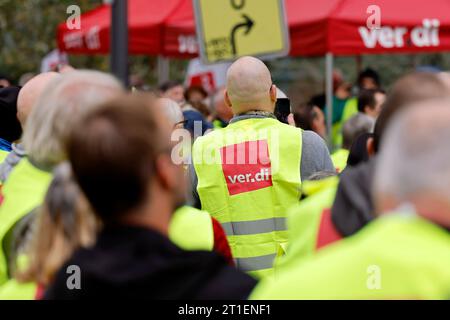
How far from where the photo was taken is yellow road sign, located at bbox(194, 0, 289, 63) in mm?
7238

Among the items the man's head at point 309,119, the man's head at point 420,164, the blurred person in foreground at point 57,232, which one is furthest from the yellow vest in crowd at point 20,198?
the man's head at point 309,119

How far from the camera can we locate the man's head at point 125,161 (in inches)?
88.7

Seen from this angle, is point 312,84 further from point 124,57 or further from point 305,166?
point 305,166

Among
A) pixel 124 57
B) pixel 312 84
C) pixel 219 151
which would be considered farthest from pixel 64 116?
pixel 312 84

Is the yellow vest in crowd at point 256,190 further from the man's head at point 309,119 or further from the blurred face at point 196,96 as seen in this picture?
the blurred face at point 196,96

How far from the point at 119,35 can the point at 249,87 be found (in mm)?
4454

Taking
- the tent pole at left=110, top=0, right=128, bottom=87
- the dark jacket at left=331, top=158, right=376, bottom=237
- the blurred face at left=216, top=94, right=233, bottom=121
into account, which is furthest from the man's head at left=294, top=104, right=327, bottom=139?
the dark jacket at left=331, top=158, right=376, bottom=237

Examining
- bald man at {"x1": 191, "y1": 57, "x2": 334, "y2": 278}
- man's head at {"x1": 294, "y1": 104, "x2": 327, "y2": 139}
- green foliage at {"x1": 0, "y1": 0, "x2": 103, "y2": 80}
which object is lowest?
green foliage at {"x1": 0, "y1": 0, "x2": 103, "y2": 80}

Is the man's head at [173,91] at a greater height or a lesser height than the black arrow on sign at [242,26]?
lesser

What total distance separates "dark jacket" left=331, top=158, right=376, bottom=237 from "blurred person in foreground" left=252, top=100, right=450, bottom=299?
1.97 ft

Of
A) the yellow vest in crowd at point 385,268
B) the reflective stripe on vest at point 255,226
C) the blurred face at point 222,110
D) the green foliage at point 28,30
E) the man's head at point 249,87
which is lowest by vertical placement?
the green foliage at point 28,30

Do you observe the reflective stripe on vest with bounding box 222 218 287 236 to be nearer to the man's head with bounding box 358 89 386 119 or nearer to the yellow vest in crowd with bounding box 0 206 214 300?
the yellow vest in crowd with bounding box 0 206 214 300

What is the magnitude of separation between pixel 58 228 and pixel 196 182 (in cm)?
222
